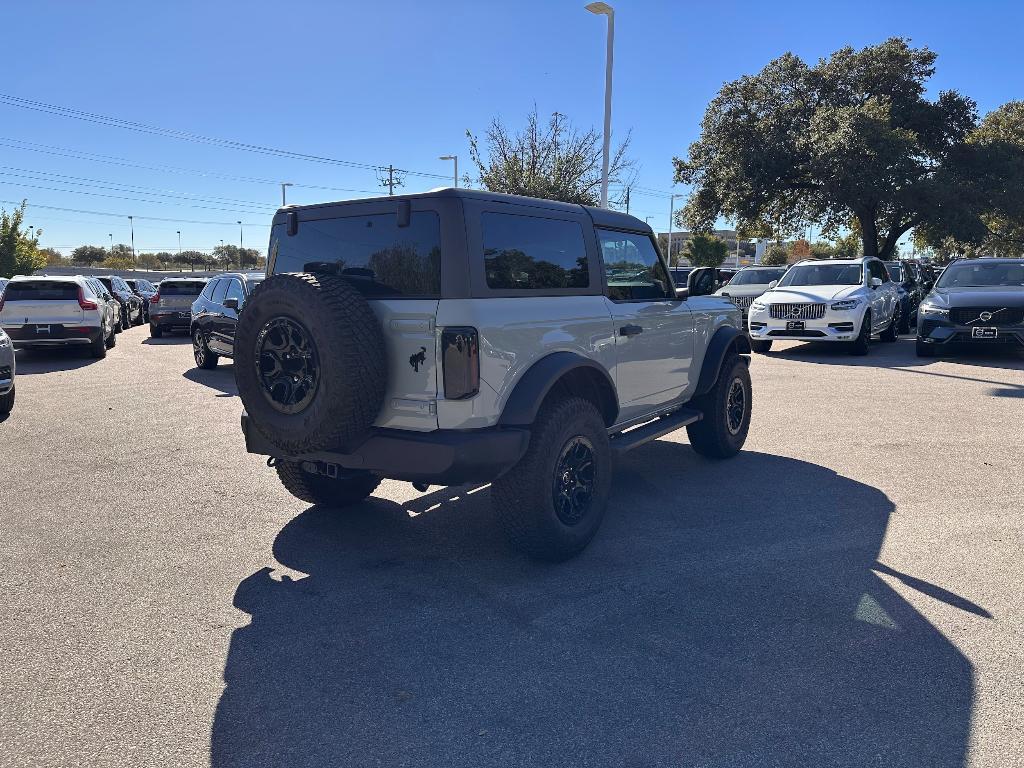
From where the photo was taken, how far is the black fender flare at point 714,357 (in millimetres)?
6191

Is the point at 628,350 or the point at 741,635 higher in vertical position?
the point at 628,350

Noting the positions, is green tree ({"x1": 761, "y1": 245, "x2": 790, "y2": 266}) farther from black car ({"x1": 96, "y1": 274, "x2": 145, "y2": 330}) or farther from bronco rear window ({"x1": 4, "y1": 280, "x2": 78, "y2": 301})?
bronco rear window ({"x1": 4, "y1": 280, "x2": 78, "y2": 301})

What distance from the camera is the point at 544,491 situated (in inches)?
157

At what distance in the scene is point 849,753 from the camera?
100 inches

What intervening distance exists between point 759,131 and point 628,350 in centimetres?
2553

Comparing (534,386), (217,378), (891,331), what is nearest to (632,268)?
(534,386)

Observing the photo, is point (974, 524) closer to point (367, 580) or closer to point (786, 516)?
point (786, 516)

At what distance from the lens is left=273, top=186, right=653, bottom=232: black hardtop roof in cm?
395

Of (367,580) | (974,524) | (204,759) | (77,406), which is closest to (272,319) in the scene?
(367,580)

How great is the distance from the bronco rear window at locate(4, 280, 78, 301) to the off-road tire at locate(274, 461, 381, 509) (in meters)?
11.2

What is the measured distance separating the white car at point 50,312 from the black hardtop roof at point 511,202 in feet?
36.2

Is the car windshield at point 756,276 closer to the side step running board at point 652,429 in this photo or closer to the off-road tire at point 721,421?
the off-road tire at point 721,421

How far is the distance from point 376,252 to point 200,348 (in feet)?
32.0

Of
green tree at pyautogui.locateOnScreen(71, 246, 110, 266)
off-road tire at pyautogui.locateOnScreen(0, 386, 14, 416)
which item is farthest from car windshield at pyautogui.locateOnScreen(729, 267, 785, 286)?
green tree at pyautogui.locateOnScreen(71, 246, 110, 266)
